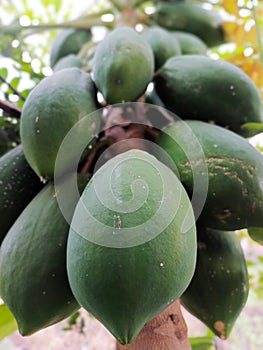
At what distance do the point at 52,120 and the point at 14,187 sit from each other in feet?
0.48

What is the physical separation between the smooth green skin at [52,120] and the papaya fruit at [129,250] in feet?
0.44

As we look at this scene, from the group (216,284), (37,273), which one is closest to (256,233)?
(216,284)

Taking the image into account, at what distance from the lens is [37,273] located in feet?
2.08

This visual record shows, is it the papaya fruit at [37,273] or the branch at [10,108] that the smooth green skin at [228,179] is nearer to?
the papaya fruit at [37,273]

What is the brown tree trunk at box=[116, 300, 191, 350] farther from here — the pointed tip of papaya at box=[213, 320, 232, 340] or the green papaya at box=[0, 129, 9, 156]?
the green papaya at box=[0, 129, 9, 156]

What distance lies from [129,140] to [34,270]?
28 centimetres

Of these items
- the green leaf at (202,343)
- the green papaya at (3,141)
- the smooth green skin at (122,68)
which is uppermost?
the smooth green skin at (122,68)

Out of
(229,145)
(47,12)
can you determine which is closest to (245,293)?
(229,145)

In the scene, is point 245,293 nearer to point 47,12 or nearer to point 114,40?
point 114,40

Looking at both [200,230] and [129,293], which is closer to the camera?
[129,293]

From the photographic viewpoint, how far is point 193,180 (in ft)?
2.22

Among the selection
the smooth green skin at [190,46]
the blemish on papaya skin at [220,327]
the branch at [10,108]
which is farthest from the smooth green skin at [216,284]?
the smooth green skin at [190,46]

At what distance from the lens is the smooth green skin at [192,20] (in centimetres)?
142

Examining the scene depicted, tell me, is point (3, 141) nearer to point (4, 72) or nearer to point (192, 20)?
point (4, 72)
